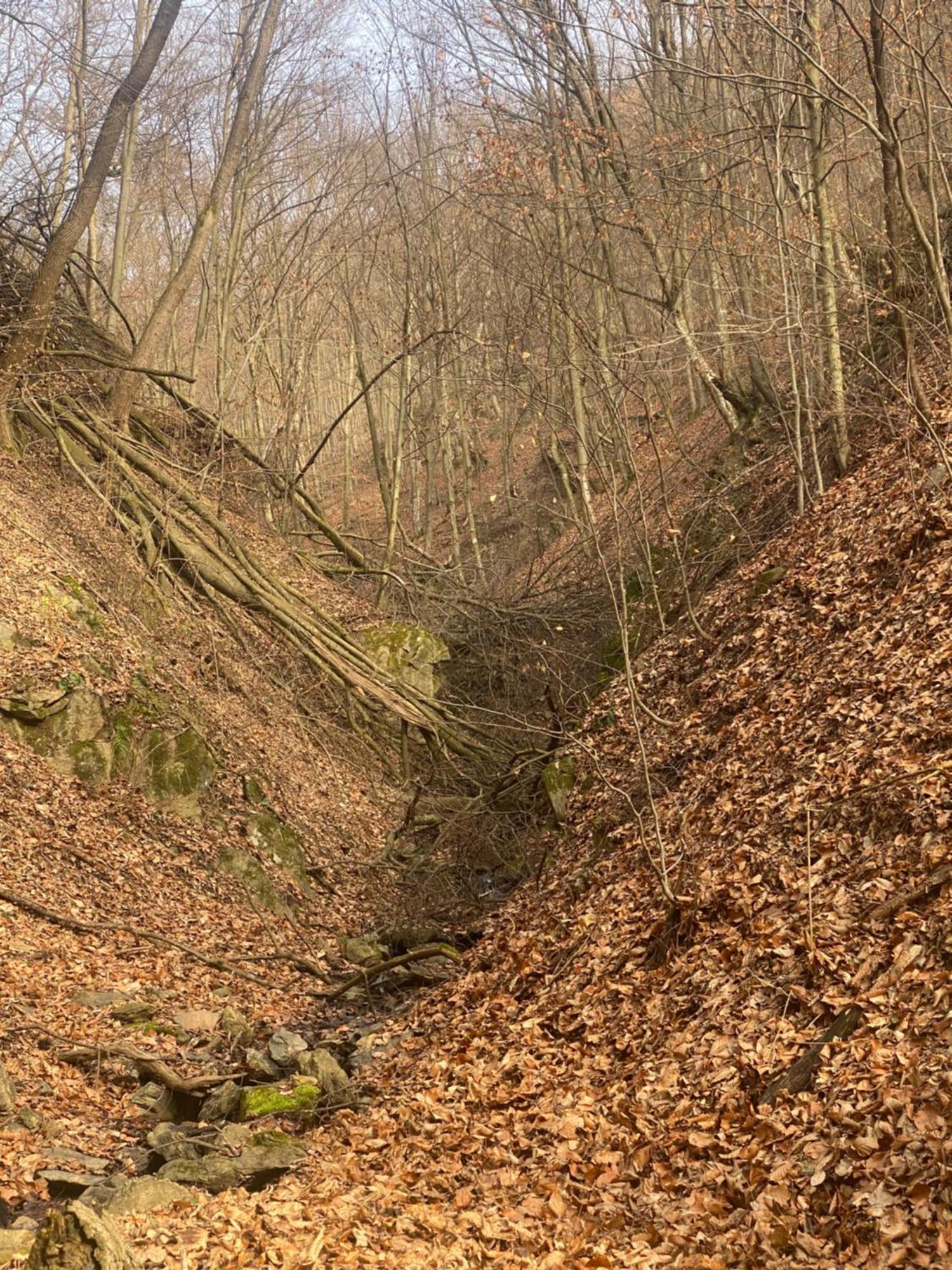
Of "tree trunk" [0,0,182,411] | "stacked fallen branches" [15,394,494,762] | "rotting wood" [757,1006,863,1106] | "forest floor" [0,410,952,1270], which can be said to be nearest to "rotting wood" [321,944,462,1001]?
"forest floor" [0,410,952,1270]

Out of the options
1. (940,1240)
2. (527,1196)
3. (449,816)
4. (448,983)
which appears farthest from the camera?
(449,816)

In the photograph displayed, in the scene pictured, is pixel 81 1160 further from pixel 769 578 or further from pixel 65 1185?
pixel 769 578

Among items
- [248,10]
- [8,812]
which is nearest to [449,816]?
[8,812]

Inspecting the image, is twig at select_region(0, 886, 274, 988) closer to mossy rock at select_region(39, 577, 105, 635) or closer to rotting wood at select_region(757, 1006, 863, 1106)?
mossy rock at select_region(39, 577, 105, 635)

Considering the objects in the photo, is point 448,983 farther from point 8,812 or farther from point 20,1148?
point 8,812

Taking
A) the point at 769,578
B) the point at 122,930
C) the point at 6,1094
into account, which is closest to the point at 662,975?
the point at 6,1094

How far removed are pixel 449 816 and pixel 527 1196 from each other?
24.5 feet

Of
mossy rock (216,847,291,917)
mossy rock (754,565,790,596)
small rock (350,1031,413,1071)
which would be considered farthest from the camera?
mossy rock (216,847,291,917)

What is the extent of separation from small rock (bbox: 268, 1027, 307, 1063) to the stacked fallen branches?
5741mm

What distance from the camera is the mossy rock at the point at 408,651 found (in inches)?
601

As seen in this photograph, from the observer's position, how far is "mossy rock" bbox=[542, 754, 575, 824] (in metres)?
10.1

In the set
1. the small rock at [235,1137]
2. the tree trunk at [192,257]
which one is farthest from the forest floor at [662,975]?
the tree trunk at [192,257]

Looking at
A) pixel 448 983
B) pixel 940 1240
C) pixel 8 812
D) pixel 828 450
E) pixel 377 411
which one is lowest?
pixel 448 983

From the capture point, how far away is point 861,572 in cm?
865
